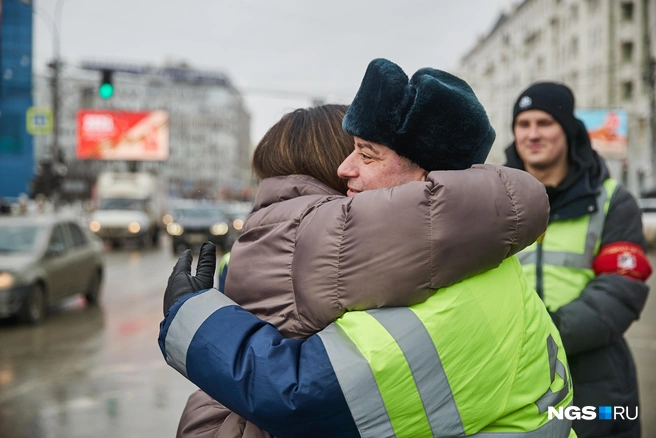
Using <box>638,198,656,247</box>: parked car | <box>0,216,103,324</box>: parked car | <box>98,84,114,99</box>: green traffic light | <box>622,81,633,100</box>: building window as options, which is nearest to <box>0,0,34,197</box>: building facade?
<box>98,84,114,99</box>: green traffic light

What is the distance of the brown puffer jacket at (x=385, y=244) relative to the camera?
1264mm

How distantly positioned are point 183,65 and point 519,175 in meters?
113

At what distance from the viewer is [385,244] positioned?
1269 millimetres

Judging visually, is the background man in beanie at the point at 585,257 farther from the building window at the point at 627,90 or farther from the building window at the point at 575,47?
the building window at the point at 575,47

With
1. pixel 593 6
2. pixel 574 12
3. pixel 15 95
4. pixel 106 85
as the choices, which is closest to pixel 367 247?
pixel 106 85

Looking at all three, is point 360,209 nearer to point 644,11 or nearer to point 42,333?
point 42,333

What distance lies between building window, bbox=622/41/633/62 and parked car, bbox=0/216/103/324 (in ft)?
133

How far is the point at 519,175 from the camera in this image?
1.39 meters

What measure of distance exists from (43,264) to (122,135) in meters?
42.1

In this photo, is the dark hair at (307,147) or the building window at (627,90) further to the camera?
the building window at (627,90)

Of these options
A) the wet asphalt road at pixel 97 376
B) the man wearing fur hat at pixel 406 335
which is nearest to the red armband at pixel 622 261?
the man wearing fur hat at pixel 406 335

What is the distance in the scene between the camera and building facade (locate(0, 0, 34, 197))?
169 feet

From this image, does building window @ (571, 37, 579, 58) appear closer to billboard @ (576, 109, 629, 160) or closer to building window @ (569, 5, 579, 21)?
building window @ (569, 5, 579, 21)

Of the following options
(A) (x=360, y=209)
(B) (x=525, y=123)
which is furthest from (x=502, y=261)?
(B) (x=525, y=123)
